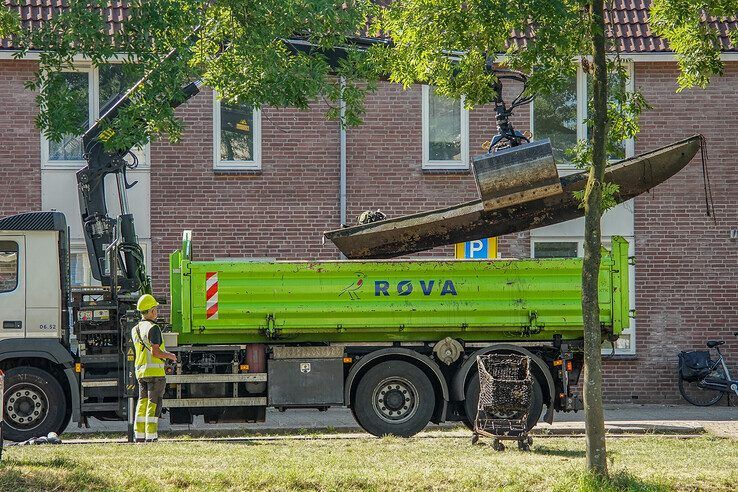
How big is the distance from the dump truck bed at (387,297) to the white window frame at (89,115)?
5791 mm

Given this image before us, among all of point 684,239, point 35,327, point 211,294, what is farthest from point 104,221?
point 684,239

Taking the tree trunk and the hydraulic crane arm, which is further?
the hydraulic crane arm

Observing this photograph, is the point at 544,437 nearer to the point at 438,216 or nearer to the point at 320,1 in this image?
the point at 438,216

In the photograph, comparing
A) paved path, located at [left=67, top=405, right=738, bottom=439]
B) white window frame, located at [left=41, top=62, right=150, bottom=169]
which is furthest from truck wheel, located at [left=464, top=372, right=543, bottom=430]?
white window frame, located at [left=41, top=62, right=150, bottom=169]

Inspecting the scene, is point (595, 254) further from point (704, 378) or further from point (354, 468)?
point (704, 378)

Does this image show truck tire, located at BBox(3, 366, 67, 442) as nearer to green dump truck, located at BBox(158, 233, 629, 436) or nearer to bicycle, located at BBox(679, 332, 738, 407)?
green dump truck, located at BBox(158, 233, 629, 436)

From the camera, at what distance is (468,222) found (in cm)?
1609

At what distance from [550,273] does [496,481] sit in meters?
4.81

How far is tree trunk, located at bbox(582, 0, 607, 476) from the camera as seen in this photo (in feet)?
37.4

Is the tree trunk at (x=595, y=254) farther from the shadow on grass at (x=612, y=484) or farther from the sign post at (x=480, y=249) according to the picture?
the sign post at (x=480, y=249)

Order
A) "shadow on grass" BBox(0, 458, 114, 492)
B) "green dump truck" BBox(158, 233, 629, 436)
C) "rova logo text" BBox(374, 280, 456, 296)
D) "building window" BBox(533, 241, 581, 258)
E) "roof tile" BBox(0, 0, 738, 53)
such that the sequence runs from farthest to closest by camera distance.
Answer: "building window" BBox(533, 241, 581, 258) → "roof tile" BBox(0, 0, 738, 53) → "rova logo text" BBox(374, 280, 456, 296) → "green dump truck" BBox(158, 233, 629, 436) → "shadow on grass" BBox(0, 458, 114, 492)

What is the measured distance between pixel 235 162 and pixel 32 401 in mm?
7156

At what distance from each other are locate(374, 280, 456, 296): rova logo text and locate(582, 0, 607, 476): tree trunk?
4571 mm

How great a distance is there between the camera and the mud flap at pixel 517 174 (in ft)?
45.9
